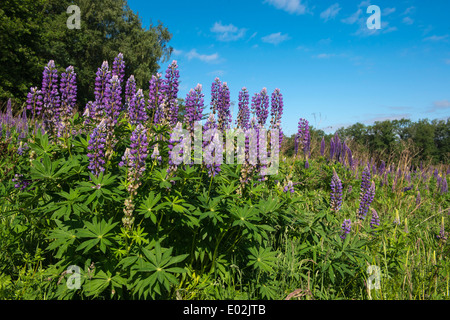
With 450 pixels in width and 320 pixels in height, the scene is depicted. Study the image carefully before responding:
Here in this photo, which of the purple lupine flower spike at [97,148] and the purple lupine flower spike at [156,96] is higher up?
the purple lupine flower spike at [156,96]

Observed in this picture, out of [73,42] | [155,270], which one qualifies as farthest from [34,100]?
[73,42]

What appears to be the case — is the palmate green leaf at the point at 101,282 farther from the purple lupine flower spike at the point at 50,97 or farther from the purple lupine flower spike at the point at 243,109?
the purple lupine flower spike at the point at 243,109

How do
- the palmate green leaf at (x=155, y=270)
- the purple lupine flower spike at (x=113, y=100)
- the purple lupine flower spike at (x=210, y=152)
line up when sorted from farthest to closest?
the purple lupine flower spike at (x=113, y=100)
the purple lupine flower spike at (x=210, y=152)
the palmate green leaf at (x=155, y=270)

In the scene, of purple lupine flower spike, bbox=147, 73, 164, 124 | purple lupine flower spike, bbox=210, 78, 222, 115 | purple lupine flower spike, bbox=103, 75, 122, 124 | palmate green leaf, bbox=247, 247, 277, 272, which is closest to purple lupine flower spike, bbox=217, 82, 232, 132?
purple lupine flower spike, bbox=210, 78, 222, 115

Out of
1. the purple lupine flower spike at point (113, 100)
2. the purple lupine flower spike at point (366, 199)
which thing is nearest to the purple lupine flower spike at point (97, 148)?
the purple lupine flower spike at point (113, 100)

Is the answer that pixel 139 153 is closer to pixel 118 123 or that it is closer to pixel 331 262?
pixel 118 123

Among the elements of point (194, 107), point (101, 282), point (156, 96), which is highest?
point (156, 96)

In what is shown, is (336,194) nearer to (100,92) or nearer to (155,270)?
(155,270)

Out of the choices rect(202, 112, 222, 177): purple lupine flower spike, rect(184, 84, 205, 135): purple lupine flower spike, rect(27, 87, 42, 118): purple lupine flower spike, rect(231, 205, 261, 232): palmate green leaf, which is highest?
rect(27, 87, 42, 118): purple lupine flower spike

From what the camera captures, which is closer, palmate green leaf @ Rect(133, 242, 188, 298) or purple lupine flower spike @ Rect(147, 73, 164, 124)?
palmate green leaf @ Rect(133, 242, 188, 298)

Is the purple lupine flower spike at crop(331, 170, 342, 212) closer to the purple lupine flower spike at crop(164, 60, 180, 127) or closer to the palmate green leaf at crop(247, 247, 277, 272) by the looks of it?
the palmate green leaf at crop(247, 247, 277, 272)

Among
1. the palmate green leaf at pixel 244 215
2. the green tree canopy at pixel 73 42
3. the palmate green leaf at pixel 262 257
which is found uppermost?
the green tree canopy at pixel 73 42

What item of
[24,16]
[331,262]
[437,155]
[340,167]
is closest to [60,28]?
[24,16]

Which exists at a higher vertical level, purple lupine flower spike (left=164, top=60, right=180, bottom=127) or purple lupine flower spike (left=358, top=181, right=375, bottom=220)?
purple lupine flower spike (left=164, top=60, right=180, bottom=127)
